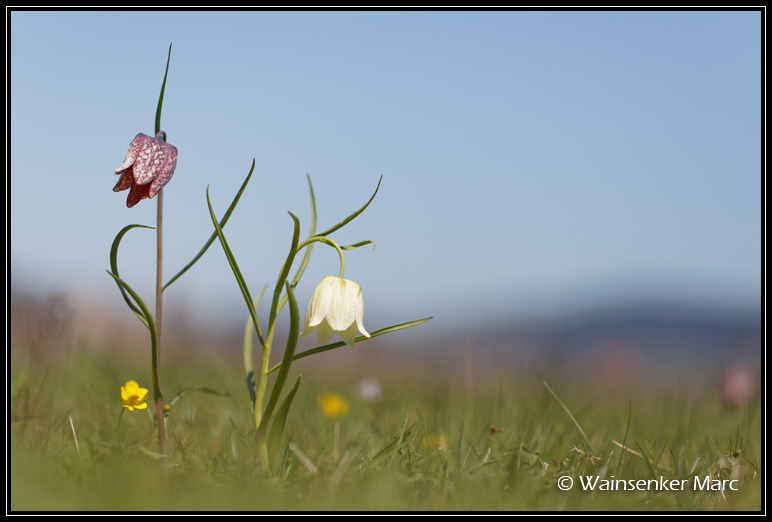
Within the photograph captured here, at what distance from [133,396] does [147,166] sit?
72cm

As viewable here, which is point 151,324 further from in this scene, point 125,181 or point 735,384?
point 735,384

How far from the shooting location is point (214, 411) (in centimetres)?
249

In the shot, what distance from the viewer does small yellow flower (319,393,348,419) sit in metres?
2.64

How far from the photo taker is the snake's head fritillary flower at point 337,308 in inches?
60.5

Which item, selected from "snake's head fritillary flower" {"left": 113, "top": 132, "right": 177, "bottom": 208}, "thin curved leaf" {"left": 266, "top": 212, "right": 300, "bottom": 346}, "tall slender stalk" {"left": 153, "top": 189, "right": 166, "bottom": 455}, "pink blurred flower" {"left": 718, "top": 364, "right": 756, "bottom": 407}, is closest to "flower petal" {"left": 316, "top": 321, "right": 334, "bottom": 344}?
"thin curved leaf" {"left": 266, "top": 212, "right": 300, "bottom": 346}

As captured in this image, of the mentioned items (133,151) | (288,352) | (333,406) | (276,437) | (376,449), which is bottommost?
(333,406)

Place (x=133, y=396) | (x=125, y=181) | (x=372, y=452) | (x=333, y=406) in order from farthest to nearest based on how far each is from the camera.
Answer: (x=333, y=406) < (x=372, y=452) < (x=133, y=396) < (x=125, y=181)

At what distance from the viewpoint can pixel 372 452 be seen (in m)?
1.96

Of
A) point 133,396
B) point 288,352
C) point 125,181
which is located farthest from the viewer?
point 133,396

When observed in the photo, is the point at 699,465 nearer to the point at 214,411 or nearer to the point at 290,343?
the point at 290,343

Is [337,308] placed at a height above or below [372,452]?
above

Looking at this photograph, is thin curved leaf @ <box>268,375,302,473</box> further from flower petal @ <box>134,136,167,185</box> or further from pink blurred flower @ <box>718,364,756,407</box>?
pink blurred flower @ <box>718,364,756,407</box>

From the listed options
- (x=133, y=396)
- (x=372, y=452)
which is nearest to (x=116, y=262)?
(x=133, y=396)

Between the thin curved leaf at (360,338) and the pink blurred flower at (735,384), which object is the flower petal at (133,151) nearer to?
the thin curved leaf at (360,338)
